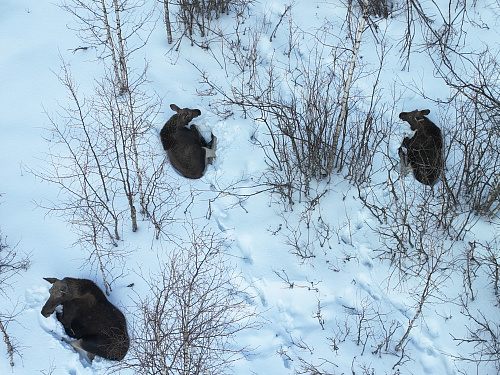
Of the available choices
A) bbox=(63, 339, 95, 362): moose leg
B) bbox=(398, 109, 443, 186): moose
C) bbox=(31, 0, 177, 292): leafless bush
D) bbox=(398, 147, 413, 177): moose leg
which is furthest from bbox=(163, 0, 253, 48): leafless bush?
bbox=(63, 339, 95, 362): moose leg

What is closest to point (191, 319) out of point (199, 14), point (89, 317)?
point (89, 317)

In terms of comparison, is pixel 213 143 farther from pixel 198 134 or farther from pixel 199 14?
pixel 199 14

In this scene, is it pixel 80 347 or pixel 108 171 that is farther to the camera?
pixel 108 171

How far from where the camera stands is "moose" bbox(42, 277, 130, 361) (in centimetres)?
749

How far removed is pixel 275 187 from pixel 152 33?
5.39 meters

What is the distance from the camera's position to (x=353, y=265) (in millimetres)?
8609

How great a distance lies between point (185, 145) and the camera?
9.54m

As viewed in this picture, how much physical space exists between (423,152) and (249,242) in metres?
3.90

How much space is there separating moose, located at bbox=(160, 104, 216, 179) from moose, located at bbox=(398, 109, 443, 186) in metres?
4.05

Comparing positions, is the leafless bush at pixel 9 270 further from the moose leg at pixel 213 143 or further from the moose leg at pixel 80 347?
the moose leg at pixel 213 143

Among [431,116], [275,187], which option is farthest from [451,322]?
[431,116]

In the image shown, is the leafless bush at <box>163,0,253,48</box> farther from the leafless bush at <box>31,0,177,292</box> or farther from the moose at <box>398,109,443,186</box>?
the moose at <box>398,109,443,186</box>

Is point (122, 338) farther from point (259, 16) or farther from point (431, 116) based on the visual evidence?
point (259, 16)

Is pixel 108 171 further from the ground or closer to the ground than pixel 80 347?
further from the ground
